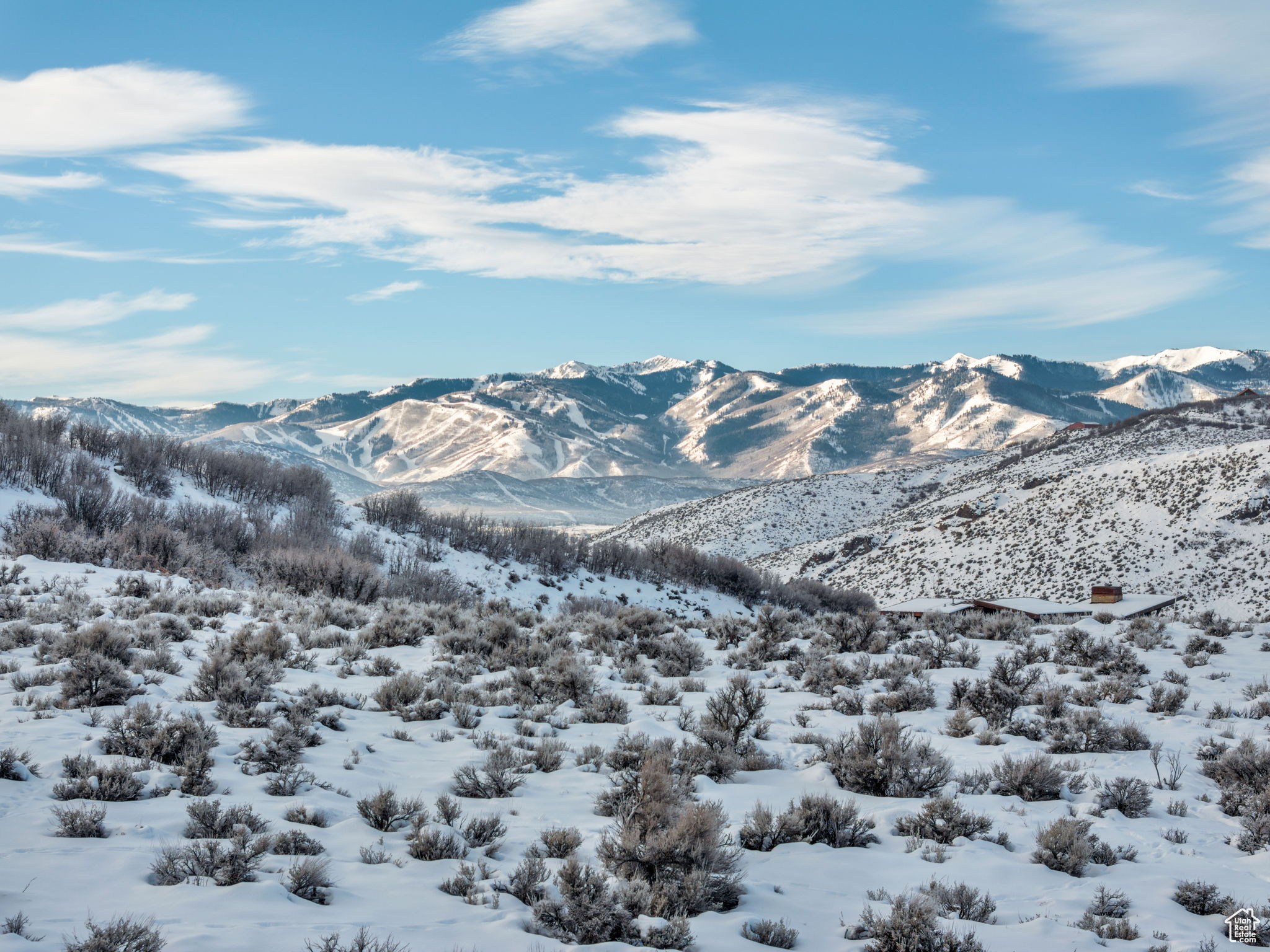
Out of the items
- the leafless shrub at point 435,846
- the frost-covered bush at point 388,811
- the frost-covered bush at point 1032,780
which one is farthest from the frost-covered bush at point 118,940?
the frost-covered bush at point 1032,780

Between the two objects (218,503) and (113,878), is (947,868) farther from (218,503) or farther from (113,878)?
(218,503)

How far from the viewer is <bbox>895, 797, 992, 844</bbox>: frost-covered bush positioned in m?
5.67

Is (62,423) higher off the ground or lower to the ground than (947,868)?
higher

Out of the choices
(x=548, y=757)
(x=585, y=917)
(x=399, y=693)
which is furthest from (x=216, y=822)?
(x=399, y=693)

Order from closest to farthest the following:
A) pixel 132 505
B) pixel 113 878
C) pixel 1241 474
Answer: pixel 113 878, pixel 132 505, pixel 1241 474

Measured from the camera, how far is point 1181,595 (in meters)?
47.7

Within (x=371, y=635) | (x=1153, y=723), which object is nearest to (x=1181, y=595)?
(x=1153, y=723)

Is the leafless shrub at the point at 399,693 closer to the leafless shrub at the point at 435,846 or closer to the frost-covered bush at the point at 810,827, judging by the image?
the leafless shrub at the point at 435,846

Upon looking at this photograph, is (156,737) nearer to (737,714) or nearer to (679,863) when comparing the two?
(679,863)

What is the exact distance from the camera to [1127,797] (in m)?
6.31

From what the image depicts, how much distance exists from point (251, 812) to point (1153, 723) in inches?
349
